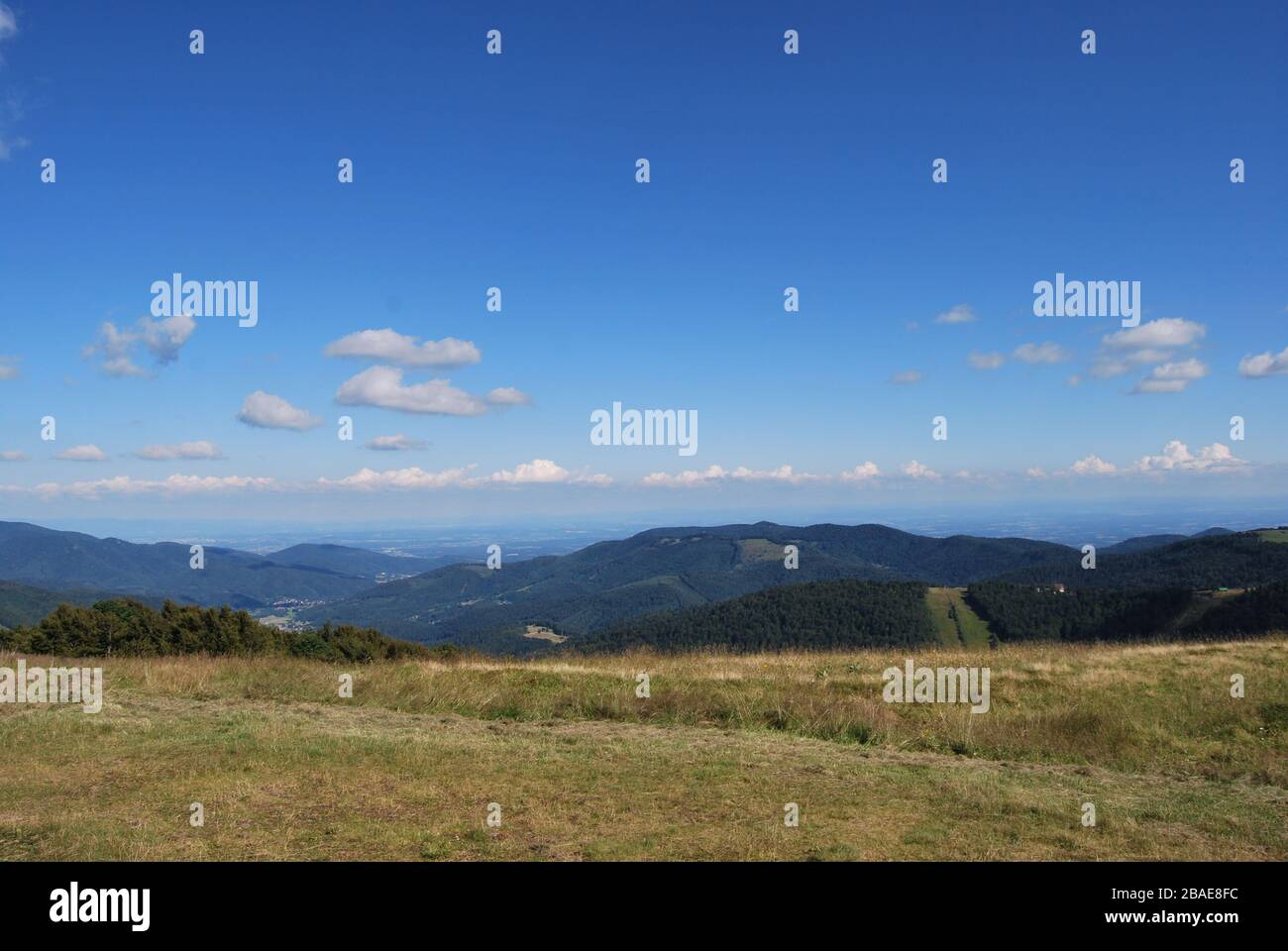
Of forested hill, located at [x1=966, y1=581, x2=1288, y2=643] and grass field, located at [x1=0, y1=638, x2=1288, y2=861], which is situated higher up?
grass field, located at [x1=0, y1=638, x2=1288, y2=861]

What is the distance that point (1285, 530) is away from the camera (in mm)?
135125

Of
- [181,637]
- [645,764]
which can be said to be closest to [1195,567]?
[645,764]

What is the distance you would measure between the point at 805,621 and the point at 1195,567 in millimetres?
76167

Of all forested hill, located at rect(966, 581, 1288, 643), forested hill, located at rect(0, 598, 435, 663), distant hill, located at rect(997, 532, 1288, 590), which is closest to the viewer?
forested hill, located at rect(0, 598, 435, 663)

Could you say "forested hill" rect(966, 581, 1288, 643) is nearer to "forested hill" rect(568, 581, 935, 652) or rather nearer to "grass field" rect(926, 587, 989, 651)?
"grass field" rect(926, 587, 989, 651)

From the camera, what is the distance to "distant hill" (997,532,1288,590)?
12231cm

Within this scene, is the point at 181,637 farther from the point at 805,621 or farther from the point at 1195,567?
the point at 1195,567

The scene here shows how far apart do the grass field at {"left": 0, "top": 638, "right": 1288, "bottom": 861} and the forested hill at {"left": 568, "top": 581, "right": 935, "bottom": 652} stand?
268ft

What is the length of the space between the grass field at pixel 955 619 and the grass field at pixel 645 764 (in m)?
81.7

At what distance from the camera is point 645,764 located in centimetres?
1184

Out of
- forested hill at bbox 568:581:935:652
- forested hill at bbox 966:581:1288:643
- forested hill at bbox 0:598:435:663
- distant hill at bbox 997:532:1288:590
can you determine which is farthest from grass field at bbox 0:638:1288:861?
distant hill at bbox 997:532:1288:590

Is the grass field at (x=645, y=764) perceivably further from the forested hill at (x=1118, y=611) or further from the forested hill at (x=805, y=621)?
the forested hill at (x=805, y=621)
